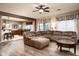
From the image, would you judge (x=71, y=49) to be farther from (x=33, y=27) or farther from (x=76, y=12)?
(x=33, y=27)

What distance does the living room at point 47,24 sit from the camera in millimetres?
2092

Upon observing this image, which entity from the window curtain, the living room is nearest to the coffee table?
the living room

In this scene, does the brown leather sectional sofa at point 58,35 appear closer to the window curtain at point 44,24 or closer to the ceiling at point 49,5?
the window curtain at point 44,24

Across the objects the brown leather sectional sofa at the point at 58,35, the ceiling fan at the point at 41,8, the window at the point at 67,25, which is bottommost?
the brown leather sectional sofa at the point at 58,35

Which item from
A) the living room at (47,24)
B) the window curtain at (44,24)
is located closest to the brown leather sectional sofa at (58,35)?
the living room at (47,24)

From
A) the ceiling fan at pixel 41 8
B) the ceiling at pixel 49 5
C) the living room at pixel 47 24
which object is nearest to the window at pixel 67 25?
the living room at pixel 47 24

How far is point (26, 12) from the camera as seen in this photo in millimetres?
2631

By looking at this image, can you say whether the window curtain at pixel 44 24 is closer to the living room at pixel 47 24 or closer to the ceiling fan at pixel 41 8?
the living room at pixel 47 24

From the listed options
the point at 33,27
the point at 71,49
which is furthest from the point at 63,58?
the point at 33,27

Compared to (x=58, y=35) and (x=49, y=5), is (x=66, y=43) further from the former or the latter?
(x=49, y=5)

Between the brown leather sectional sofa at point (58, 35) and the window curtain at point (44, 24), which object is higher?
the window curtain at point (44, 24)

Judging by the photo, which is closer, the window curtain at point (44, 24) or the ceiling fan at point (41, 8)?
the ceiling fan at point (41, 8)

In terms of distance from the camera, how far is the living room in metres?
2.09

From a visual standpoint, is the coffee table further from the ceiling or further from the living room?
the ceiling
